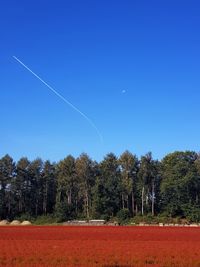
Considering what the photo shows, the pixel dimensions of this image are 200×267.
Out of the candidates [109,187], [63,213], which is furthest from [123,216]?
[109,187]

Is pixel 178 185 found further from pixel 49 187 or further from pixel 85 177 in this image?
pixel 49 187

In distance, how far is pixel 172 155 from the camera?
156 metres

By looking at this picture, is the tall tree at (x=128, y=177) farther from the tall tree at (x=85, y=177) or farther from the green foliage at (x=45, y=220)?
the green foliage at (x=45, y=220)

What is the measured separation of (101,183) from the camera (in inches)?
5694

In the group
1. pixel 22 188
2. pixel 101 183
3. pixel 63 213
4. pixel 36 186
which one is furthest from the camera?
pixel 36 186

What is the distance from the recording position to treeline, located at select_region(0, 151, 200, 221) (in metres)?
144

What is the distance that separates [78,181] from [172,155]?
29.4 m

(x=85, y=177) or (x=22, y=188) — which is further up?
(x=85, y=177)

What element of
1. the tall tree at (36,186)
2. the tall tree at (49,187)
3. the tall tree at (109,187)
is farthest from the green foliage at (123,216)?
the tall tree at (49,187)

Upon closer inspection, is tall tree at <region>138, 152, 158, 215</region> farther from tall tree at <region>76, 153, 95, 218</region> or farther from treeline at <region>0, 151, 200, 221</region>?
tall tree at <region>76, 153, 95, 218</region>

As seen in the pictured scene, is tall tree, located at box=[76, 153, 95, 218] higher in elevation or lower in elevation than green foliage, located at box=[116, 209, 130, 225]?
higher

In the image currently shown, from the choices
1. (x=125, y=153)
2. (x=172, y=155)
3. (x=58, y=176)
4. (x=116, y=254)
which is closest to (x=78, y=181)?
(x=58, y=176)

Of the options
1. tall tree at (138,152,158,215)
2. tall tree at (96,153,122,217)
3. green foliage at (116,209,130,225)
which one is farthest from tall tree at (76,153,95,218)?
green foliage at (116,209,130,225)

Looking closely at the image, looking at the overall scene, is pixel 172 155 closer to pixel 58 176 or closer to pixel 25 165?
pixel 58 176
